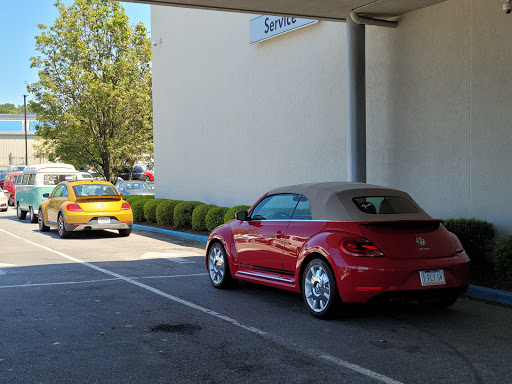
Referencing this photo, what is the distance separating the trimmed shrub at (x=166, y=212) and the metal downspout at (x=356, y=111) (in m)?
8.24

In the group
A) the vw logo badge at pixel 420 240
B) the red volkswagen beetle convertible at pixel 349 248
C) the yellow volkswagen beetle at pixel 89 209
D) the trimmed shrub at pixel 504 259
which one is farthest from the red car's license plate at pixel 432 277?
the yellow volkswagen beetle at pixel 89 209

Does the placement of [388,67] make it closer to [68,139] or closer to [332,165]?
[332,165]

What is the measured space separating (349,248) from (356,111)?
5.88 m

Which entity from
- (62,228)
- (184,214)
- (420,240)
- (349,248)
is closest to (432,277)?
(420,240)

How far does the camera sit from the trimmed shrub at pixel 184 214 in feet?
59.6

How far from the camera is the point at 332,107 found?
1412 centimetres

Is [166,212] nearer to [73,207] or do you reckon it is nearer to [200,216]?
[200,216]

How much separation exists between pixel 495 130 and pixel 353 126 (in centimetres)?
283

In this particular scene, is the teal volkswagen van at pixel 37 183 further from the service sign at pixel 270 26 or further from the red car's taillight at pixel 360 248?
the red car's taillight at pixel 360 248

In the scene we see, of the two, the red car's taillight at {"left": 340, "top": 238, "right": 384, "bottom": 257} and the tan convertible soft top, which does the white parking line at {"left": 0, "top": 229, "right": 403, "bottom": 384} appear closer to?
the red car's taillight at {"left": 340, "top": 238, "right": 384, "bottom": 257}

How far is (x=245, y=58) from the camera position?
1770 centimetres

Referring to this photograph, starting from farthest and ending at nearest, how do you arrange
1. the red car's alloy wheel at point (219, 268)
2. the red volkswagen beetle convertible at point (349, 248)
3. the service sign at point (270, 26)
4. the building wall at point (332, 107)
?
1. the service sign at point (270, 26)
2. the building wall at point (332, 107)
3. the red car's alloy wheel at point (219, 268)
4. the red volkswagen beetle convertible at point (349, 248)

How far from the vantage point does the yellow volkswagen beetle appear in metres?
16.9

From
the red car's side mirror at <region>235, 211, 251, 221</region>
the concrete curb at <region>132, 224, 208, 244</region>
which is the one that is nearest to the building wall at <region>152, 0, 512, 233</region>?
the concrete curb at <region>132, 224, 208, 244</region>
